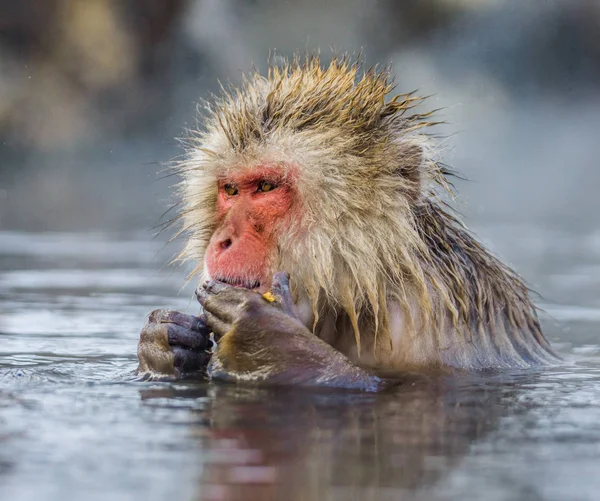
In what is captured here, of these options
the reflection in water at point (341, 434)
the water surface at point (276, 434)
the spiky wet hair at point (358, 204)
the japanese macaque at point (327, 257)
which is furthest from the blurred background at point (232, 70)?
the reflection in water at point (341, 434)

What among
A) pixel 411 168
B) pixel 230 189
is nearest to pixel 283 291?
Answer: pixel 230 189

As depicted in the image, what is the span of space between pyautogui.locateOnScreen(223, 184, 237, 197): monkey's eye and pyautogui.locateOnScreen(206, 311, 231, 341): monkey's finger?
64 cm

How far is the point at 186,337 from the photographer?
446cm

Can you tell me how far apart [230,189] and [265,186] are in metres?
0.19

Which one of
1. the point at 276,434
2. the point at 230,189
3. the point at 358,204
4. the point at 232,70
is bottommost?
the point at 276,434

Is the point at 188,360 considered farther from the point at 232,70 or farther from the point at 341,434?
the point at 232,70

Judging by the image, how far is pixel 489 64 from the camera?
45.9 feet

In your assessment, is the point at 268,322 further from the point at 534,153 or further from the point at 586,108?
the point at 534,153

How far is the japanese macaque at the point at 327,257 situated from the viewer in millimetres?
4238

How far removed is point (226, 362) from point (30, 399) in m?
0.70

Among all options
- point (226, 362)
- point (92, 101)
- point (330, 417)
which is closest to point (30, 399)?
point (226, 362)

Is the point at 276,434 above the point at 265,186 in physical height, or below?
below

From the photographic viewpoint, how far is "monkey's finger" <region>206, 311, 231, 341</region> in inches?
166

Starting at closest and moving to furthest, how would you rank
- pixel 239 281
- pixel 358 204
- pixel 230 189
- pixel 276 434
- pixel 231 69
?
pixel 276 434
pixel 239 281
pixel 358 204
pixel 230 189
pixel 231 69
